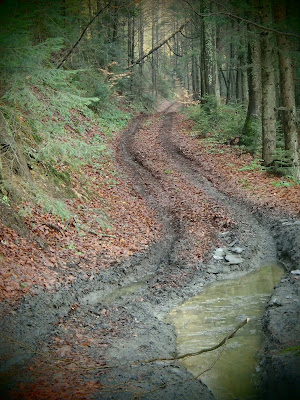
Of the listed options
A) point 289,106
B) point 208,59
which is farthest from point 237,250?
point 208,59

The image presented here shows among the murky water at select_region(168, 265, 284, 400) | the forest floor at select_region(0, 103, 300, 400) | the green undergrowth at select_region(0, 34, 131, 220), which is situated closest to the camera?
the forest floor at select_region(0, 103, 300, 400)

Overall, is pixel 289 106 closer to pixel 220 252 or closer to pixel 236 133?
pixel 236 133

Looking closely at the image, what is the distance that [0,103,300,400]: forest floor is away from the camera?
4.96 meters

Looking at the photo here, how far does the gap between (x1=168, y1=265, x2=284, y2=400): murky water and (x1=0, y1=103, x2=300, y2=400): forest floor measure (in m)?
0.25

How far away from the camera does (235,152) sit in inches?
736

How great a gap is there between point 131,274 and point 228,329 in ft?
10.3

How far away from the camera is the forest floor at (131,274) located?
16.3ft

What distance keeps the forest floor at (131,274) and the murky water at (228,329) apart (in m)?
0.25

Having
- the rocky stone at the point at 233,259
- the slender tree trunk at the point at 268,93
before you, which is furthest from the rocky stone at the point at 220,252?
the slender tree trunk at the point at 268,93

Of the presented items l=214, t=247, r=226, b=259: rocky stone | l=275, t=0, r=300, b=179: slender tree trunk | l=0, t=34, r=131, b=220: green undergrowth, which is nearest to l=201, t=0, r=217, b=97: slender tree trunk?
l=275, t=0, r=300, b=179: slender tree trunk

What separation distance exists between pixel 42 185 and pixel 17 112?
2.80m

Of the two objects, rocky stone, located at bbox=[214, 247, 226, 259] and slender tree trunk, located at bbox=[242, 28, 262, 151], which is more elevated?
slender tree trunk, located at bbox=[242, 28, 262, 151]

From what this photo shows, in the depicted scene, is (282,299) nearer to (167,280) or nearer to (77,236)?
(167,280)

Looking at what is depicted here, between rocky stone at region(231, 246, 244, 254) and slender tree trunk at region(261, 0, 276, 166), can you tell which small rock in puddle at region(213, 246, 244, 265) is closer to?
rocky stone at region(231, 246, 244, 254)
